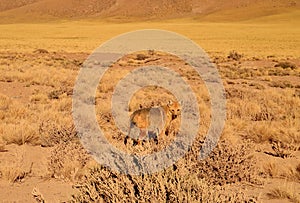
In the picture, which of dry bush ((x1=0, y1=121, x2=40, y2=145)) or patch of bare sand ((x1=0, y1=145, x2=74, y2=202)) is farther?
dry bush ((x1=0, y1=121, x2=40, y2=145))

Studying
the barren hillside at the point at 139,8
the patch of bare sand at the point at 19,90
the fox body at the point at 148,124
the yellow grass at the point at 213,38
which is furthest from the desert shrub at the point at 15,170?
the barren hillside at the point at 139,8

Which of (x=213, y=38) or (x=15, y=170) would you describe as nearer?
(x=15, y=170)

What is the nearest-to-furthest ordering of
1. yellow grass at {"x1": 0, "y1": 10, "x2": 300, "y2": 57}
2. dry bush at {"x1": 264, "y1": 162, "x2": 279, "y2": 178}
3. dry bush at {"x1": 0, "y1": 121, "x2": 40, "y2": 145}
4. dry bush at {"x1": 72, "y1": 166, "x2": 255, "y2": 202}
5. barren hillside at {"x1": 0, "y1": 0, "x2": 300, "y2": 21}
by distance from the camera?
dry bush at {"x1": 72, "y1": 166, "x2": 255, "y2": 202} → dry bush at {"x1": 264, "y1": 162, "x2": 279, "y2": 178} → dry bush at {"x1": 0, "y1": 121, "x2": 40, "y2": 145} → yellow grass at {"x1": 0, "y1": 10, "x2": 300, "y2": 57} → barren hillside at {"x1": 0, "y1": 0, "x2": 300, "y2": 21}

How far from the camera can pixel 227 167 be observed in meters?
5.92

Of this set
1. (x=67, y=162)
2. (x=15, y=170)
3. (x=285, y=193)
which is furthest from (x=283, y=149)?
(x=15, y=170)

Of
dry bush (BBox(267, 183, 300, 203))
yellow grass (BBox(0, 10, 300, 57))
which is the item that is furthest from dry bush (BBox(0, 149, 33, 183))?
yellow grass (BBox(0, 10, 300, 57))

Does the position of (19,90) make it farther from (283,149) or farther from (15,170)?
(283,149)

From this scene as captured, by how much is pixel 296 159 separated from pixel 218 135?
1435 millimetres

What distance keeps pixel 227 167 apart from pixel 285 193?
2.94 ft

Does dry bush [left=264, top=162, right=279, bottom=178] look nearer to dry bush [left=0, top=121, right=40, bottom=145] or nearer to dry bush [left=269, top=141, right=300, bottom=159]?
dry bush [left=269, top=141, right=300, bottom=159]

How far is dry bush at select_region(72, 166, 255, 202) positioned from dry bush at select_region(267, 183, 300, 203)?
4.45 feet

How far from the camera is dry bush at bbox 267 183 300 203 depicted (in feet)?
17.1

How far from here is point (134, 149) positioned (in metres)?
4.89

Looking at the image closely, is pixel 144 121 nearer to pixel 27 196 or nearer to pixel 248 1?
pixel 27 196
